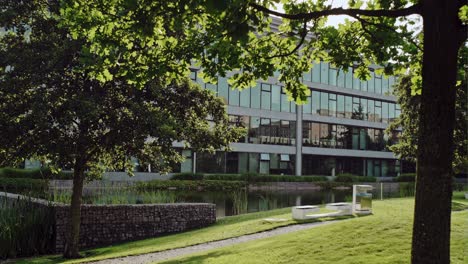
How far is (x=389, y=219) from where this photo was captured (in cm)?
1166

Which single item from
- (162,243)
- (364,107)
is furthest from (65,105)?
(364,107)

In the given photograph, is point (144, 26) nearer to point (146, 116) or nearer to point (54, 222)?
point (146, 116)

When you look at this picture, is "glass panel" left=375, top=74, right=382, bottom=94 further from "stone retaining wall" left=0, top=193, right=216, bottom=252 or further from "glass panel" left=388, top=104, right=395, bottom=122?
"stone retaining wall" left=0, top=193, right=216, bottom=252

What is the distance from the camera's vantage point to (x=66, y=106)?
11734mm

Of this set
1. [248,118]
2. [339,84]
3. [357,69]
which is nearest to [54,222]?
[357,69]

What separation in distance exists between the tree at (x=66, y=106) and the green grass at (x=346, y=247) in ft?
11.9

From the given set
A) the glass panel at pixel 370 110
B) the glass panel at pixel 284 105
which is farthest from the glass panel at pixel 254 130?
the glass panel at pixel 370 110

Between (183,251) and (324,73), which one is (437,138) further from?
(324,73)

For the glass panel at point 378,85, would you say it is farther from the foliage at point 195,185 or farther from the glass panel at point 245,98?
the foliage at point 195,185

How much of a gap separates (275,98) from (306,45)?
148 feet

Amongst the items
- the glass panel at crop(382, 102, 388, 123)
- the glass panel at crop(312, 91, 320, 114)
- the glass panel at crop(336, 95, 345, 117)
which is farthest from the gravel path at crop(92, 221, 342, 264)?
the glass panel at crop(382, 102, 388, 123)

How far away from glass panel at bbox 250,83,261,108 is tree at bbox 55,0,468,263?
42.5m

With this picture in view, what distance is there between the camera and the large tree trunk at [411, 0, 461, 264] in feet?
16.5

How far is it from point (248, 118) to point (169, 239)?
3559 cm
